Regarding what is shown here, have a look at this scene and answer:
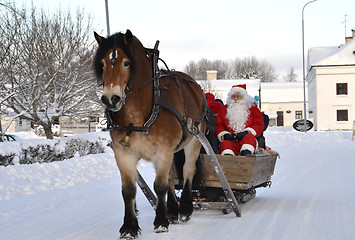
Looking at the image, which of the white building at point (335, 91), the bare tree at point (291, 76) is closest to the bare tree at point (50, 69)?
the white building at point (335, 91)

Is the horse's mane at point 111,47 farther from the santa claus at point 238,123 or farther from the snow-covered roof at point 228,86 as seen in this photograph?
the snow-covered roof at point 228,86

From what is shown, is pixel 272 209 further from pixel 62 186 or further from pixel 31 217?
pixel 62 186

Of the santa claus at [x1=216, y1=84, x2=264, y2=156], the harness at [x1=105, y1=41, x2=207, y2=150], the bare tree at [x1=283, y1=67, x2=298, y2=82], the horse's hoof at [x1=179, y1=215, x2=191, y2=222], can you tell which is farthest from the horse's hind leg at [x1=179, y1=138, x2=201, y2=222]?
the bare tree at [x1=283, y1=67, x2=298, y2=82]

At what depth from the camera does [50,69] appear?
1862 cm

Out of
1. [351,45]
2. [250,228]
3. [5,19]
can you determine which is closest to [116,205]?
[250,228]

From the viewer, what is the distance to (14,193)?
29.4ft

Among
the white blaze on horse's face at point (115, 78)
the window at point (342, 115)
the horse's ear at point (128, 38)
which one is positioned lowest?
the window at point (342, 115)

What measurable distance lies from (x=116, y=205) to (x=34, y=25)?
42.1 ft

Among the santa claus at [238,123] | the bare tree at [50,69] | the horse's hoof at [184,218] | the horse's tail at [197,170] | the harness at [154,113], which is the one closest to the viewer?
the harness at [154,113]

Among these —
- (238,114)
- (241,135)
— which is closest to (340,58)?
(238,114)

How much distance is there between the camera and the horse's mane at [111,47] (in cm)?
495

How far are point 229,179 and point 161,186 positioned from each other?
4.99 feet

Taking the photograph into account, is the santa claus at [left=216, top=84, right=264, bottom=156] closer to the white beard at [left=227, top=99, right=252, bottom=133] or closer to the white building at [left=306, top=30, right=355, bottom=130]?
the white beard at [left=227, top=99, right=252, bottom=133]

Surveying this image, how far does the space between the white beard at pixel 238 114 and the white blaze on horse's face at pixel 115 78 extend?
3.06m
